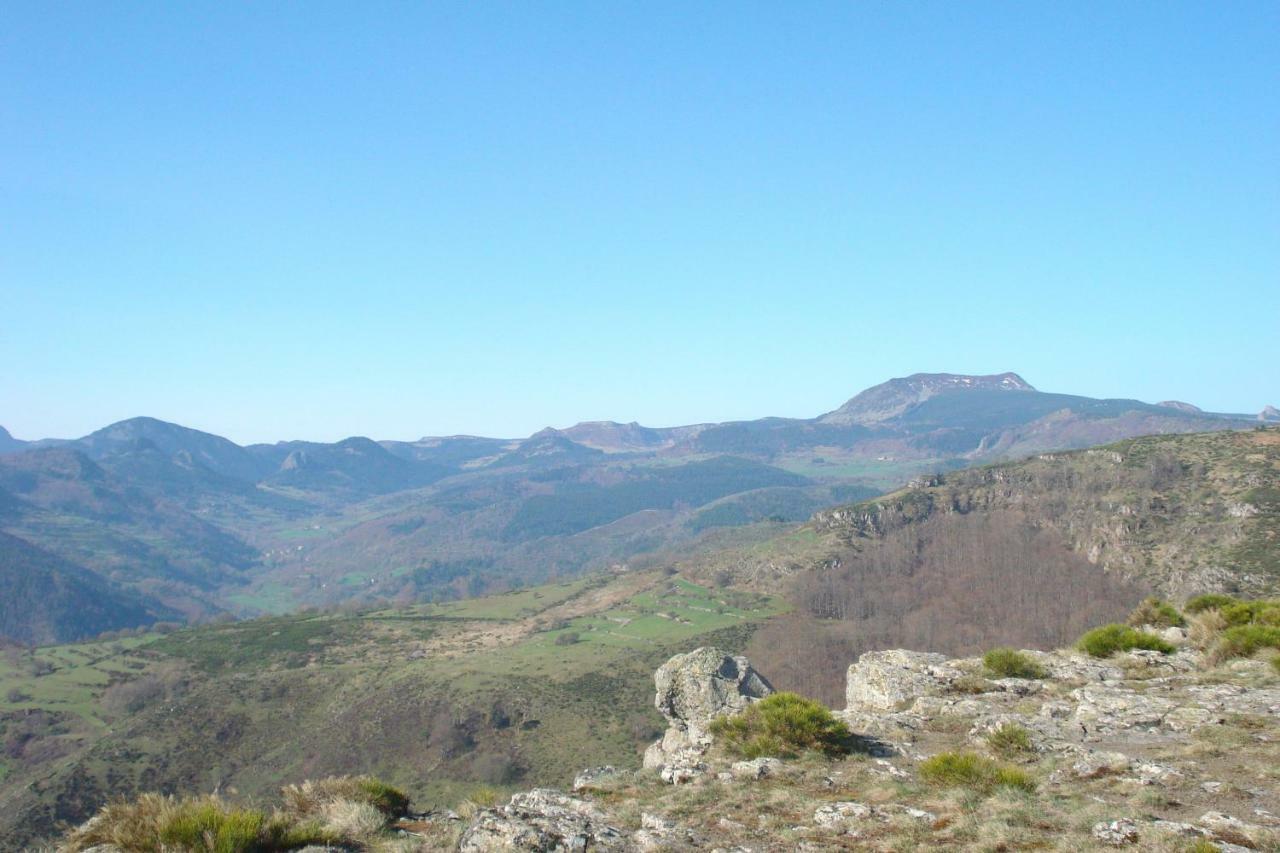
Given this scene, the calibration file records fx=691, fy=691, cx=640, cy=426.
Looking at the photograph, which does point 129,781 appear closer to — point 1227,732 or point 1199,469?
point 1227,732

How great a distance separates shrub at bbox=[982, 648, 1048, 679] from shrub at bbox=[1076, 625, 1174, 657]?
9.64 feet

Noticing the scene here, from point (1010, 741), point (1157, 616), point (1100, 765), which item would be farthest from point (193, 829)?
point (1157, 616)

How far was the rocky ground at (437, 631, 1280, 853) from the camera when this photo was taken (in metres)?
9.16

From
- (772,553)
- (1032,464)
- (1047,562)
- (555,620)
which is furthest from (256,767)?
(1032,464)

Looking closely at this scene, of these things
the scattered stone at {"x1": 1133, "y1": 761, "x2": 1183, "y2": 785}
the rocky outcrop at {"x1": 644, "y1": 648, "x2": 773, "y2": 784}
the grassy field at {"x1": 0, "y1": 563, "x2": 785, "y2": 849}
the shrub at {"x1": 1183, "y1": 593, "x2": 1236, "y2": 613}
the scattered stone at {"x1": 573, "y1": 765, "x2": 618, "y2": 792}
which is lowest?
the grassy field at {"x1": 0, "y1": 563, "x2": 785, "y2": 849}

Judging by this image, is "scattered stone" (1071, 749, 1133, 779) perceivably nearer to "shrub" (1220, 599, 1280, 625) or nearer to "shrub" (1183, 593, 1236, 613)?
"shrub" (1220, 599, 1280, 625)

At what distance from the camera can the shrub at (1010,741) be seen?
12797 millimetres

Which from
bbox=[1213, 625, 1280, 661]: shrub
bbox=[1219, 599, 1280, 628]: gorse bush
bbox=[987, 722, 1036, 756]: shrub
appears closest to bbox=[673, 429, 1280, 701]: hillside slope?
bbox=[1219, 599, 1280, 628]: gorse bush

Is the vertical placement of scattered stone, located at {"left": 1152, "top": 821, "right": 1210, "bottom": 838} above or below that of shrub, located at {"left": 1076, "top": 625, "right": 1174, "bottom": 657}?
above

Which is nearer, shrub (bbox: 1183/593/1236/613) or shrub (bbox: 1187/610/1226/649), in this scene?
shrub (bbox: 1187/610/1226/649)

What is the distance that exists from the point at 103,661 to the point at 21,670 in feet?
46.1

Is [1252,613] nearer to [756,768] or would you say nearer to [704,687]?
[704,687]

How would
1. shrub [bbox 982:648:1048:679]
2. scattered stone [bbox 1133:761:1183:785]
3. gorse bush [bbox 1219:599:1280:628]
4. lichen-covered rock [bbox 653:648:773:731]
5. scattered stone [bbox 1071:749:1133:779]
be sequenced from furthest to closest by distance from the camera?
lichen-covered rock [bbox 653:648:773:731] → gorse bush [bbox 1219:599:1280:628] → shrub [bbox 982:648:1048:679] → scattered stone [bbox 1071:749:1133:779] → scattered stone [bbox 1133:761:1183:785]

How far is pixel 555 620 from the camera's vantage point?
160 m
